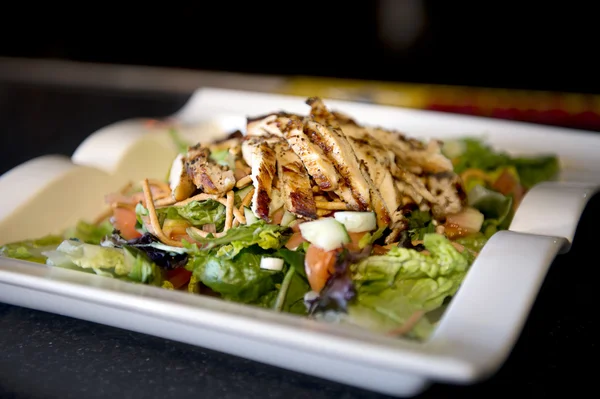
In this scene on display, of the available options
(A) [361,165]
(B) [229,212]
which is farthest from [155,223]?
(A) [361,165]

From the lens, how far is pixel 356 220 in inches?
102

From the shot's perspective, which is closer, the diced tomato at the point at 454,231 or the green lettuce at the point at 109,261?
the green lettuce at the point at 109,261

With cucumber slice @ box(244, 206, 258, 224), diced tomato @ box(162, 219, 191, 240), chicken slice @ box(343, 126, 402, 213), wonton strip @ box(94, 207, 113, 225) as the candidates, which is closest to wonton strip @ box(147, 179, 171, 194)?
diced tomato @ box(162, 219, 191, 240)

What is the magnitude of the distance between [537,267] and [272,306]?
3.11 feet

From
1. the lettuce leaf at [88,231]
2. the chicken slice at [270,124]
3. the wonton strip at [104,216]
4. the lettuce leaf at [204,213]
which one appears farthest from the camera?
the wonton strip at [104,216]

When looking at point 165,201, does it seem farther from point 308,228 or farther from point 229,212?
point 308,228

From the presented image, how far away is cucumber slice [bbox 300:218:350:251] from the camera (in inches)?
98.3

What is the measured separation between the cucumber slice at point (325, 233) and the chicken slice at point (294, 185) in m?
0.06

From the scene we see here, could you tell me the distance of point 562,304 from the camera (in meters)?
2.76

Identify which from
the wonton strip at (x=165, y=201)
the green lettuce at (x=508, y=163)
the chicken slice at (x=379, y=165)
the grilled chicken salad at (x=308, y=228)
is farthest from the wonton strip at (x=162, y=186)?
the green lettuce at (x=508, y=163)

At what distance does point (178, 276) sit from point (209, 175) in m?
0.44

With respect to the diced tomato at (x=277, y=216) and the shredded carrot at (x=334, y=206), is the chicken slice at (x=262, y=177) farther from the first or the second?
the shredded carrot at (x=334, y=206)

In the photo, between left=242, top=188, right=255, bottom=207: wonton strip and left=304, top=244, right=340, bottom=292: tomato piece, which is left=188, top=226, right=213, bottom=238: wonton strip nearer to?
left=242, top=188, right=255, bottom=207: wonton strip

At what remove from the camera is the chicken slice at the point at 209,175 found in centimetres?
279
